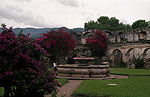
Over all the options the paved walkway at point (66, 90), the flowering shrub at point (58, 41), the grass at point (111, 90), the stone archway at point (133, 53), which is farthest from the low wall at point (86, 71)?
the stone archway at point (133, 53)

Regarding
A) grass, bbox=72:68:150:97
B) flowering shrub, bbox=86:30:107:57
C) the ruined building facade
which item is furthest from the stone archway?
grass, bbox=72:68:150:97

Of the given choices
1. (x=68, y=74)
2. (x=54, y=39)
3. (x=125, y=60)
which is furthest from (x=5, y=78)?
(x=125, y=60)

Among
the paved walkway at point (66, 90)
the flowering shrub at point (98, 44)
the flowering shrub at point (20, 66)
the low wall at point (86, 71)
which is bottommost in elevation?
the paved walkway at point (66, 90)

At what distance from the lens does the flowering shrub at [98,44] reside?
118 ft

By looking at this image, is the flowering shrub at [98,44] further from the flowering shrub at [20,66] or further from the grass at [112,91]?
the flowering shrub at [20,66]

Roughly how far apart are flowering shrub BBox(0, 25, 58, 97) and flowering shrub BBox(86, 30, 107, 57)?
30209 millimetres

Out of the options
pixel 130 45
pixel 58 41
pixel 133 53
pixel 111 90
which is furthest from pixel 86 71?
pixel 133 53

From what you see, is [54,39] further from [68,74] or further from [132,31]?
[132,31]

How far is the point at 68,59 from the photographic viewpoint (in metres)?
35.3

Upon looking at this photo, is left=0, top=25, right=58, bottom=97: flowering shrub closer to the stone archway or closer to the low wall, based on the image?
the low wall

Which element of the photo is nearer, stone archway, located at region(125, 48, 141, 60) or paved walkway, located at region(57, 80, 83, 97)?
paved walkway, located at region(57, 80, 83, 97)

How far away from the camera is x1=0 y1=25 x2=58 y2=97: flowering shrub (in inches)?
222

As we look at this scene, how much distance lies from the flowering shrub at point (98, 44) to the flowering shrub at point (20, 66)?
30.2m

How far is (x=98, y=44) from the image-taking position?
118 feet
